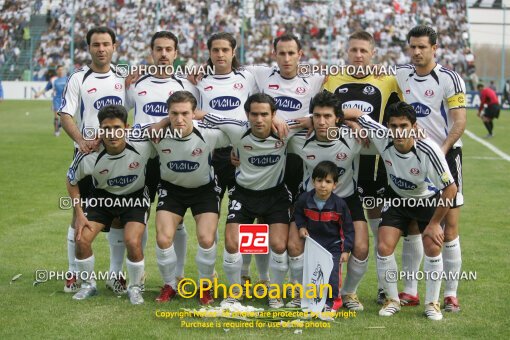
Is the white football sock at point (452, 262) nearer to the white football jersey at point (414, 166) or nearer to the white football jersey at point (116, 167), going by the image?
the white football jersey at point (414, 166)

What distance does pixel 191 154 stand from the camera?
682 centimetres

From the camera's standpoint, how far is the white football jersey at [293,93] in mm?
7156

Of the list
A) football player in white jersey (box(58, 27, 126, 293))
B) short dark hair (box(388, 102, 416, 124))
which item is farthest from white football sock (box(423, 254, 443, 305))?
football player in white jersey (box(58, 27, 126, 293))

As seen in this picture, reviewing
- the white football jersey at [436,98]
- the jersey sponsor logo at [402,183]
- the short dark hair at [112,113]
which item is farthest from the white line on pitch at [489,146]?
the short dark hair at [112,113]

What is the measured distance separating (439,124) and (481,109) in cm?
1900

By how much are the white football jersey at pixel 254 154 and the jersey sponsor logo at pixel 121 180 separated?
84 centimetres

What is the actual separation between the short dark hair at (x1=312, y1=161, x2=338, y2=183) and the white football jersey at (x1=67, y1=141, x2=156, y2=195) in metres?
1.49

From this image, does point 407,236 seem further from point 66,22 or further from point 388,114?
point 66,22

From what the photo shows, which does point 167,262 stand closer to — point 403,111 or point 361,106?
point 361,106

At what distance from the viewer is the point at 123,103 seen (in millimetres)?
7465

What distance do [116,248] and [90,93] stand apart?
1.47m

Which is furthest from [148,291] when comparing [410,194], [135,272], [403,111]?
[403,111]

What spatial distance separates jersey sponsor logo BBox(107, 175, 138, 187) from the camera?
6898 millimetres

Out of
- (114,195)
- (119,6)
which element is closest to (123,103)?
(114,195)
